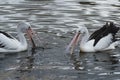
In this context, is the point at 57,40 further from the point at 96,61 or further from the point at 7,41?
the point at 96,61

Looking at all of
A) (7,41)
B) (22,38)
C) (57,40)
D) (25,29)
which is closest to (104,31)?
(57,40)

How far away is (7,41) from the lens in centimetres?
1611

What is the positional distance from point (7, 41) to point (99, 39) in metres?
2.88

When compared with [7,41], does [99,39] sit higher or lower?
lower

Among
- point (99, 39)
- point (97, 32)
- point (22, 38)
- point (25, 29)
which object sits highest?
point (25, 29)

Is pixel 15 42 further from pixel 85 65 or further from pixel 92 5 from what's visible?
pixel 92 5

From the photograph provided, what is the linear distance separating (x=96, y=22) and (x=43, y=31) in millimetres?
2529

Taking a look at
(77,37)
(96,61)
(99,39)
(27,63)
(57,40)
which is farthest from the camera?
(57,40)

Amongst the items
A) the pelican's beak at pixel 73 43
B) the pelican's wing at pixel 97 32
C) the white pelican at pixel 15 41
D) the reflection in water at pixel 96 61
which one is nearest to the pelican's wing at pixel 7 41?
the white pelican at pixel 15 41

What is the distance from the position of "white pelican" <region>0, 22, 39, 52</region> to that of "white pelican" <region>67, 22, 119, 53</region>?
1604mm

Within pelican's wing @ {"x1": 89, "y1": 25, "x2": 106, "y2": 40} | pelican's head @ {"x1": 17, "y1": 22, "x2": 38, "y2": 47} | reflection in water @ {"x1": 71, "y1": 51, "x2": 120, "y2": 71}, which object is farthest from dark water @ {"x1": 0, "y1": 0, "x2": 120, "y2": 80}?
pelican's wing @ {"x1": 89, "y1": 25, "x2": 106, "y2": 40}

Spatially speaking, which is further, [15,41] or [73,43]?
[15,41]

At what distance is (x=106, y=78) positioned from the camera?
510 inches

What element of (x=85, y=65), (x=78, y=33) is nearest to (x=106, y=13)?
(x=78, y=33)
